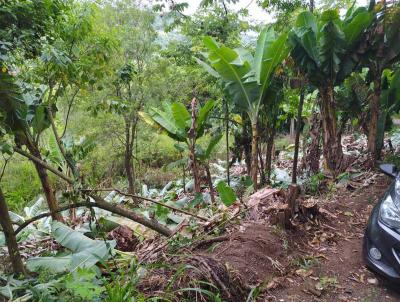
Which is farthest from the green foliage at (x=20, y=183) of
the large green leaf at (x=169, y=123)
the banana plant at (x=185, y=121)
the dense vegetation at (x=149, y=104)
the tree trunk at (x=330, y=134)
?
the tree trunk at (x=330, y=134)

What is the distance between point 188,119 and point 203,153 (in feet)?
2.62

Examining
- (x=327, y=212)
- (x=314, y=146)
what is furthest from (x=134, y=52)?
(x=327, y=212)

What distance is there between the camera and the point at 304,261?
375 centimetres

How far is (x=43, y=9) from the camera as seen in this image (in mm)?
3865

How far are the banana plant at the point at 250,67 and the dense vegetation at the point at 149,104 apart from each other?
0.03 m

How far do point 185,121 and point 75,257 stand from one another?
3.96m

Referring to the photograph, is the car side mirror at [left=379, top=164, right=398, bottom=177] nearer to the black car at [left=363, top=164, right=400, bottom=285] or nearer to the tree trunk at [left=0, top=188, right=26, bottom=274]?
the black car at [left=363, top=164, right=400, bottom=285]

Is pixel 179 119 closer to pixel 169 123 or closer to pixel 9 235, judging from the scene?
pixel 169 123

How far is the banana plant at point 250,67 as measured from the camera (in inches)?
242

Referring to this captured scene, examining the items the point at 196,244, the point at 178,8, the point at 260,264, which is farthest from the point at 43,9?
the point at 178,8

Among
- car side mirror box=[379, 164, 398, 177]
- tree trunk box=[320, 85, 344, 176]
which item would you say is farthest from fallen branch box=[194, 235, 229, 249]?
tree trunk box=[320, 85, 344, 176]

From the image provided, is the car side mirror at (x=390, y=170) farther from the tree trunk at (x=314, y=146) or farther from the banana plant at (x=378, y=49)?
the tree trunk at (x=314, y=146)

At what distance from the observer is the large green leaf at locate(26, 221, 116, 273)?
3.38 meters

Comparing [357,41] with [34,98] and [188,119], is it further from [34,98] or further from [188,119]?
[34,98]
